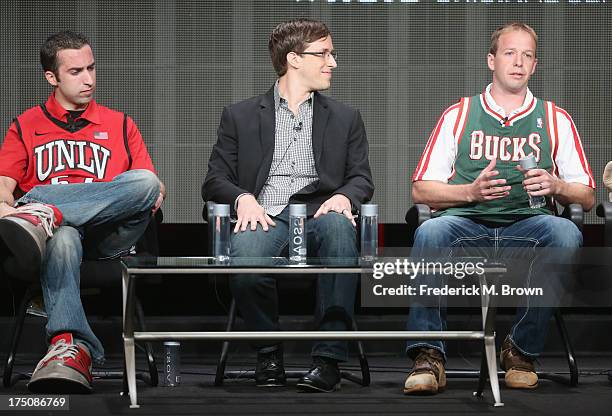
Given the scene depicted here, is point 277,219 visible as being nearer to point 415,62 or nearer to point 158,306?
point 158,306

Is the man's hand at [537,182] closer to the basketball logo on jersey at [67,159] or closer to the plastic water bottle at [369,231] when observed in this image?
the plastic water bottle at [369,231]

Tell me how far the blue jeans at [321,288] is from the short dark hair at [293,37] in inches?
28.5

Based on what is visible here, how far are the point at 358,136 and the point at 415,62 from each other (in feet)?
4.58

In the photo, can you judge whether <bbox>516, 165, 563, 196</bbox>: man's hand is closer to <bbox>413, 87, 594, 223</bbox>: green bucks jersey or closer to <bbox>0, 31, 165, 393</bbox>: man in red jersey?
<bbox>413, 87, 594, 223</bbox>: green bucks jersey

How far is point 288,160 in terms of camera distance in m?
4.15

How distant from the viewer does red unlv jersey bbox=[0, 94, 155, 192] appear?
164 inches

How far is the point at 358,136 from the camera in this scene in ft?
13.8

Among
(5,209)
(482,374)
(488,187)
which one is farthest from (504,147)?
(5,209)

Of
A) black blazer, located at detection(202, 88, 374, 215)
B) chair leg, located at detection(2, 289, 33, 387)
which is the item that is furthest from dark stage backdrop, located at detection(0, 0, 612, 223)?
chair leg, located at detection(2, 289, 33, 387)

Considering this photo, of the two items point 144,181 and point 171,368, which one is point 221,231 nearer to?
point 144,181

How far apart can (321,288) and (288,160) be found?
61cm

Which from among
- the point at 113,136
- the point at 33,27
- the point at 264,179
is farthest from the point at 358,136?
the point at 33,27

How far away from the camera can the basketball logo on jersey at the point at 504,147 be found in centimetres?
413

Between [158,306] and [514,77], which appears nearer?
[514,77]
